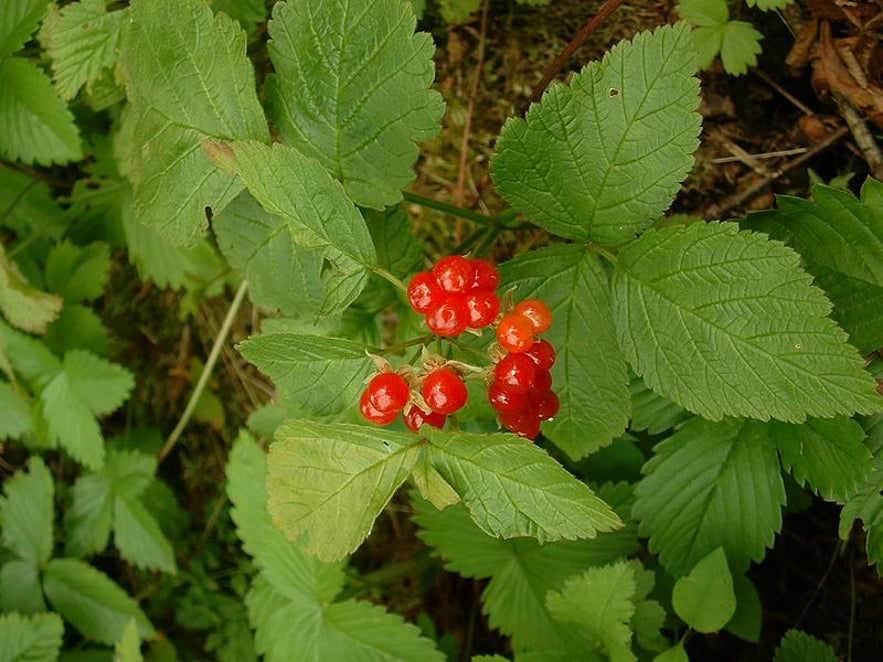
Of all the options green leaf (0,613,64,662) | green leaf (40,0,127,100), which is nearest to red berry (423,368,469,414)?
green leaf (40,0,127,100)

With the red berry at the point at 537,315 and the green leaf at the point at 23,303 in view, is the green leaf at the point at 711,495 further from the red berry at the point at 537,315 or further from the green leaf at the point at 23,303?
the green leaf at the point at 23,303

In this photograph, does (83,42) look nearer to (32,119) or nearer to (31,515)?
(32,119)

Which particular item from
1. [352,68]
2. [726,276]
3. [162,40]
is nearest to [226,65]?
[162,40]

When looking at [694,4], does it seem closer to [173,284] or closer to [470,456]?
[470,456]

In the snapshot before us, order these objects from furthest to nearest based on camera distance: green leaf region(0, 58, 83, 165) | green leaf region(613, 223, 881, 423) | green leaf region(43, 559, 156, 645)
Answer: green leaf region(43, 559, 156, 645), green leaf region(0, 58, 83, 165), green leaf region(613, 223, 881, 423)

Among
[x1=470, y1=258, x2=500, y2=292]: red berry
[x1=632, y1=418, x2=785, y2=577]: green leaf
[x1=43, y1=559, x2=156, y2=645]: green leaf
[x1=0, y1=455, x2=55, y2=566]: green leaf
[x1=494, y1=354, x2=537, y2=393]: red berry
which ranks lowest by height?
[x1=43, y1=559, x2=156, y2=645]: green leaf

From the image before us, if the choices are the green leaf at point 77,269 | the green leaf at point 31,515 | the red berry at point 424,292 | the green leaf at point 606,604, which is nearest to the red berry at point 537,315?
the red berry at point 424,292

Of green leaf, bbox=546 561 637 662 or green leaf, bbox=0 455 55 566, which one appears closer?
green leaf, bbox=546 561 637 662

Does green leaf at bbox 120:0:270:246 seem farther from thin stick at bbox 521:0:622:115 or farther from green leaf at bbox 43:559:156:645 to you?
green leaf at bbox 43:559:156:645
